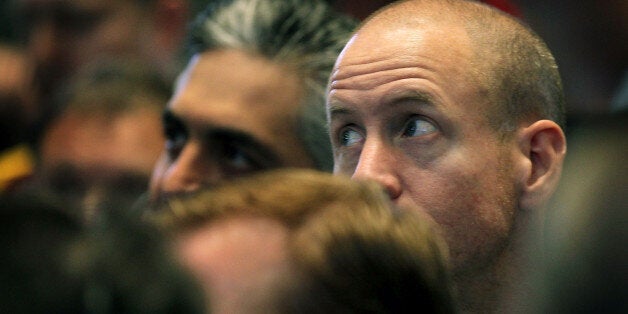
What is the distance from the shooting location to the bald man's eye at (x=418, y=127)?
2428 mm

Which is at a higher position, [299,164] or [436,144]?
[436,144]

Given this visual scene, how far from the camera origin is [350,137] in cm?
252

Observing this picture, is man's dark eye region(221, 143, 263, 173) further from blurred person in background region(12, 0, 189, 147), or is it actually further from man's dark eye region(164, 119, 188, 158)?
blurred person in background region(12, 0, 189, 147)

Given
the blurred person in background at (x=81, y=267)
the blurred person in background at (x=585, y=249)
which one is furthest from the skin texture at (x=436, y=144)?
the blurred person in background at (x=81, y=267)

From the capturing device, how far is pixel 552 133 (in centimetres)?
250

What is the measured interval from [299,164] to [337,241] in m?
1.37

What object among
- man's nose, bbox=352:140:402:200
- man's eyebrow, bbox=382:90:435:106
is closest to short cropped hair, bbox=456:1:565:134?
man's eyebrow, bbox=382:90:435:106

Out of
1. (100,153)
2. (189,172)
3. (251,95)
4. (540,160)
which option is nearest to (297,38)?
(251,95)

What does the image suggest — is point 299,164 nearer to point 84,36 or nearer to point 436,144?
point 436,144

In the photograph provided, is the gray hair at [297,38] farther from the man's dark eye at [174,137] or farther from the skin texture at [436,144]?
the skin texture at [436,144]

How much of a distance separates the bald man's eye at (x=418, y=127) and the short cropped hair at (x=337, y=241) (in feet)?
1.99


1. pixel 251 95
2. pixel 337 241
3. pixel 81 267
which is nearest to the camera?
pixel 81 267

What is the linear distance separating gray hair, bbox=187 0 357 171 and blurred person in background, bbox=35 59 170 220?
1.21 feet

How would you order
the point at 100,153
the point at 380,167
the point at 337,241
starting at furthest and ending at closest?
the point at 100,153 < the point at 380,167 < the point at 337,241
